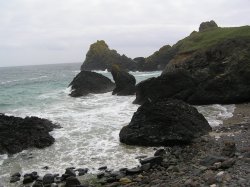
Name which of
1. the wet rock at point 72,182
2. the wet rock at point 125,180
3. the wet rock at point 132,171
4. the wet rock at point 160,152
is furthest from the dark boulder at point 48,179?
the wet rock at point 160,152

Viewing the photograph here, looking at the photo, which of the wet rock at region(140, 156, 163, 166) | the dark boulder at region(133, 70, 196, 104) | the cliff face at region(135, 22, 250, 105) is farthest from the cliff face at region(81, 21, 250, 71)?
the wet rock at region(140, 156, 163, 166)

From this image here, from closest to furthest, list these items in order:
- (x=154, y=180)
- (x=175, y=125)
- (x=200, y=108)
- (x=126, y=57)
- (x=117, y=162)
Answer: (x=154, y=180) < (x=117, y=162) < (x=175, y=125) < (x=200, y=108) < (x=126, y=57)

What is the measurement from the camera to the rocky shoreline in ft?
41.0

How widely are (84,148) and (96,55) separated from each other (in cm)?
9977

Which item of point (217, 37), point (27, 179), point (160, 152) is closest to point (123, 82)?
point (217, 37)

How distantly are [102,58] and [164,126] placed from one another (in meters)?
97.1

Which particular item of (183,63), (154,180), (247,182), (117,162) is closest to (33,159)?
(117,162)

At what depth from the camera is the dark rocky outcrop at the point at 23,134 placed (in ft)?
69.1

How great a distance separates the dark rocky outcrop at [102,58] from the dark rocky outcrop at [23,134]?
8283 cm

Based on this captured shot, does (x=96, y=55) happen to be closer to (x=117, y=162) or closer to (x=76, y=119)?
(x=76, y=119)

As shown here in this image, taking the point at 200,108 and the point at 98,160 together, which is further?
the point at 200,108

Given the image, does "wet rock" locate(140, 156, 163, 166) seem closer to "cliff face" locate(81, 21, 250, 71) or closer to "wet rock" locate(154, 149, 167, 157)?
"wet rock" locate(154, 149, 167, 157)

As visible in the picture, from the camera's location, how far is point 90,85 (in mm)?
50000

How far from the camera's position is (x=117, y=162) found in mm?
17578
